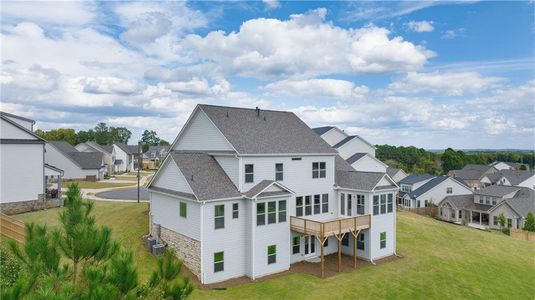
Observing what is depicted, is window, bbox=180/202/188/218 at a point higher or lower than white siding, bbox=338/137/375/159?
lower

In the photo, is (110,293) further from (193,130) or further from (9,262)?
(193,130)

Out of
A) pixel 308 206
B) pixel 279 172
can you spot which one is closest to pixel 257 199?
pixel 279 172

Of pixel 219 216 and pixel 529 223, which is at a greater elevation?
pixel 219 216

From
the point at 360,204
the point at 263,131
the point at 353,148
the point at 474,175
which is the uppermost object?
the point at 263,131

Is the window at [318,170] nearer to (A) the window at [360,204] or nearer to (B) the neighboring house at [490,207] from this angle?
(A) the window at [360,204]

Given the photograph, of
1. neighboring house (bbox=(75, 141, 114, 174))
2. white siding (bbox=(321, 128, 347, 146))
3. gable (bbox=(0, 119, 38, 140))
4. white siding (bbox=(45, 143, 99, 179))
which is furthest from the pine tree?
neighboring house (bbox=(75, 141, 114, 174))

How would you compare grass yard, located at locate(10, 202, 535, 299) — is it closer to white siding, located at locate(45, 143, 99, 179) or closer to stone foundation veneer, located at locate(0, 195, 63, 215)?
stone foundation veneer, located at locate(0, 195, 63, 215)

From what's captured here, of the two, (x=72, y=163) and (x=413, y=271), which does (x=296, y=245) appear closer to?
(x=413, y=271)

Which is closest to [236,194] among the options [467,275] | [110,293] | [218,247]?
[218,247]

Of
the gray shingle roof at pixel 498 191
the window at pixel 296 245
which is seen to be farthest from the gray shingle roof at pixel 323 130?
the gray shingle roof at pixel 498 191
